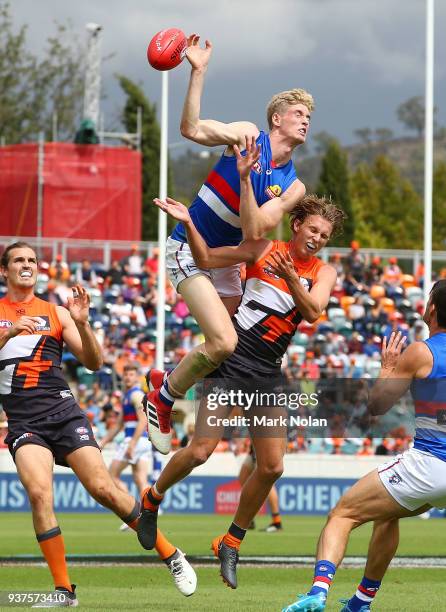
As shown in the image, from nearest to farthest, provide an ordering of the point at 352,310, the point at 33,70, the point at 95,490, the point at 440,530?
1. the point at 95,490
2. the point at 440,530
3. the point at 352,310
4. the point at 33,70

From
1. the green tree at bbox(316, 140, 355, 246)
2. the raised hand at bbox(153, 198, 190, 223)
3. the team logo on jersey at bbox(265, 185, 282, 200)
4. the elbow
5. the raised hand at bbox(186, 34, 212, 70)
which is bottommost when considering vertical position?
the raised hand at bbox(153, 198, 190, 223)

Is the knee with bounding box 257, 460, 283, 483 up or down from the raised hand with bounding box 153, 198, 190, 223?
down

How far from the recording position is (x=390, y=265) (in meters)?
32.7

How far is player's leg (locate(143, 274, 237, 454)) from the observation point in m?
9.05

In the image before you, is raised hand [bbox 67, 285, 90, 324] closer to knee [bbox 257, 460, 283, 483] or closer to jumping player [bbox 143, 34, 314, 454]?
jumping player [bbox 143, 34, 314, 454]

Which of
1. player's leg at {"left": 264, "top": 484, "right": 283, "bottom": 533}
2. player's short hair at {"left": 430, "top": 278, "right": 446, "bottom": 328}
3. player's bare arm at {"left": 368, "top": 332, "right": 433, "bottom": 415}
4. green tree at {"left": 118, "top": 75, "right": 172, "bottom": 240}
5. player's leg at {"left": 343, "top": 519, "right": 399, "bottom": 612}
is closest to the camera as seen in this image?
player's bare arm at {"left": 368, "top": 332, "right": 433, "bottom": 415}

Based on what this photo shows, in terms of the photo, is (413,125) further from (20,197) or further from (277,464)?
(277,464)

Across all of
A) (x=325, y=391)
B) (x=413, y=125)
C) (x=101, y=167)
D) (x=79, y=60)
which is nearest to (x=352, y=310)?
(x=101, y=167)

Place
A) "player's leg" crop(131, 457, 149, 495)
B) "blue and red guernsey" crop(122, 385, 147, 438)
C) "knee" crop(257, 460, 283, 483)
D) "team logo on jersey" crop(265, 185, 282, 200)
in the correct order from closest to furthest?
"team logo on jersey" crop(265, 185, 282, 200) < "knee" crop(257, 460, 283, 483) < "blue and red guernsey" crop(122, 385, 147, 438) < "player's leg" crop(131, 457, 149, 495)

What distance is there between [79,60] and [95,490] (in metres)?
53.7

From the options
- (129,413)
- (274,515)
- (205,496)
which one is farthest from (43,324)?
(205,496)

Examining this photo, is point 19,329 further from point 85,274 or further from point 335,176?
point 335,176

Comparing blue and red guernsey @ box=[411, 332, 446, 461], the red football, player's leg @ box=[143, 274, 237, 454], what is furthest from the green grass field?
the red football

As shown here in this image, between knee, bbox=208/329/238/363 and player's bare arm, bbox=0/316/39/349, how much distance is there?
1.26 meters
